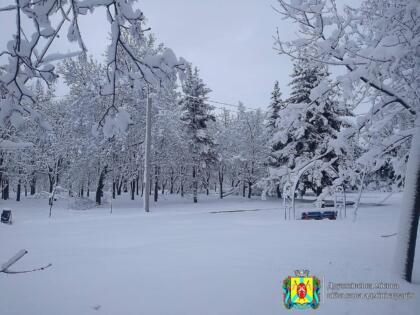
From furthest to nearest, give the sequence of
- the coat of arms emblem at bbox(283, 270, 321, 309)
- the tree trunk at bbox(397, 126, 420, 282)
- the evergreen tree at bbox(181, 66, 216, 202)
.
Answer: the evergreen tree at bbox(181, 66, 216, 202)
the tree trunk at bbox(397, 126, 420, 282)
the coat of arms emblem at bbox(283, 270, 321, 309)

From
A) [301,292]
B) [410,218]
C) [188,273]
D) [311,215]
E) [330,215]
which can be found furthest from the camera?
[330,215]

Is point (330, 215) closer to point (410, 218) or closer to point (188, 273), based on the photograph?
point (410, 218)

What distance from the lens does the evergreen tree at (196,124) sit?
3206cm

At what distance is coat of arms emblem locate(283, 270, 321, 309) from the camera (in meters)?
4.21

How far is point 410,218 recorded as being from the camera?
5656mm

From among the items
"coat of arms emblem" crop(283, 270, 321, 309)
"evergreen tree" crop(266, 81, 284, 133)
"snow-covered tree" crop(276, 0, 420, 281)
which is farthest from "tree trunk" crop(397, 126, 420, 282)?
"evergreen tree" crop(266, 81, 284, 133)

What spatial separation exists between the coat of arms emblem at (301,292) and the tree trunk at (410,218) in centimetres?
198

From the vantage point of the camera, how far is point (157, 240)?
27.4 feet

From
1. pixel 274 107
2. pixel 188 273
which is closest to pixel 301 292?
pixel 188 273

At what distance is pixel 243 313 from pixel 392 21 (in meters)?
5.92

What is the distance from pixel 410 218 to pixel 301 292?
279 cm

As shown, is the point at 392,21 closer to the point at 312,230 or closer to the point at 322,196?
the point at 322,196

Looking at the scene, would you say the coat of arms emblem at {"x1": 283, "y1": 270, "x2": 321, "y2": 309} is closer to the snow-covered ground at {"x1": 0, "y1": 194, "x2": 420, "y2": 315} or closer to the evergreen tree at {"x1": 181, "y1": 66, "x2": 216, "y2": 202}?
the snow-covered ground at {"x1": 0, "y1": 194, "x2": 420, "y2": 315}

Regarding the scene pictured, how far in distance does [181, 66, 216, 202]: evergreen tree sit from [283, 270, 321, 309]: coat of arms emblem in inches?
1066
